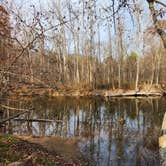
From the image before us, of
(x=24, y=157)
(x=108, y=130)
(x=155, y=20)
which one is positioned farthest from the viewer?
(x=108, y=130)

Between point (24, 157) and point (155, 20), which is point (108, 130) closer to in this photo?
point (24, 157)

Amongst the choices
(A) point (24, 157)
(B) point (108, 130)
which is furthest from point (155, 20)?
(B) point (108, 130)

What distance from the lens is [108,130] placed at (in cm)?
1798

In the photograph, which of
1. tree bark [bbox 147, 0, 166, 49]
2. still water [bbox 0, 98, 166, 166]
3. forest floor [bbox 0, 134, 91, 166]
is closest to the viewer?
tree bark [bbox 147, 0, 166, 49]

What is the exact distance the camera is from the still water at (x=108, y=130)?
41.5 feet

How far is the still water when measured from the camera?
12.6 m

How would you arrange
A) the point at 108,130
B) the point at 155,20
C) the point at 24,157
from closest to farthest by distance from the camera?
the point at 155,20
the point at 24,157
the point at 108,130

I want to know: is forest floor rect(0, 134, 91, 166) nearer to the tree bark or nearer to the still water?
the still water

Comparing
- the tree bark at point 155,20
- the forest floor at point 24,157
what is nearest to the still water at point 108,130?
the forest floor at point 24,157

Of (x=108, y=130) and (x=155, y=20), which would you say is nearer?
(x=155, y=20)

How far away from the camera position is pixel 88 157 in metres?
12.7

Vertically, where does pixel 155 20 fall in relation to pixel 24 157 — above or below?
above

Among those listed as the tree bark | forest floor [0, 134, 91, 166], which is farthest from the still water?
the tree bark

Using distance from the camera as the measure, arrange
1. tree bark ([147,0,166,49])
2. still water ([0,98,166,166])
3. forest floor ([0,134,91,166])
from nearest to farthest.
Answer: tree bark ([147,0,166,49])
forest floor ([0,134,91,166])
still water ([0,98,166,166])
